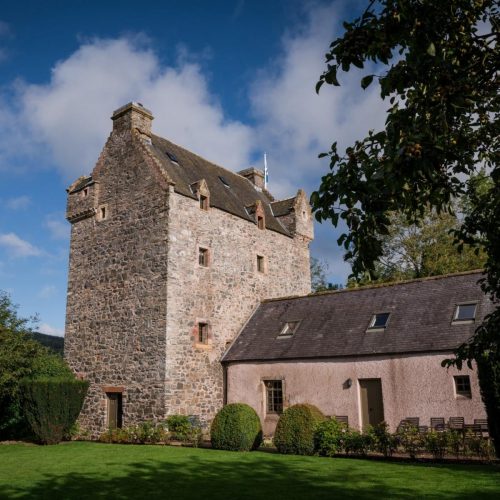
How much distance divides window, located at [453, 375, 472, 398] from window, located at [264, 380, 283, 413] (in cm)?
690

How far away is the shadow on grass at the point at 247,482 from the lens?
9539 mm

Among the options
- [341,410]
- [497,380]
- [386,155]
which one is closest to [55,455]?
[341,410]

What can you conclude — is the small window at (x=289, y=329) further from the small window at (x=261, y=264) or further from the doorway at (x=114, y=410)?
the doorway at (x=114, y=410)

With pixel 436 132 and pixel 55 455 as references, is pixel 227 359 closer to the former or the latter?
pixel 55 455

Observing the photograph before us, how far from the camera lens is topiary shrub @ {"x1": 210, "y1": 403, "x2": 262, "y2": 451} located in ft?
52.7

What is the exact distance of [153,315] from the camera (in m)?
21.2

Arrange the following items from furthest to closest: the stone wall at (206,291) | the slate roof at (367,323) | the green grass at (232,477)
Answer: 1. the stone wall at (206,291)
2. the slate roof at (367,323)
3. the green grass at (232,477)

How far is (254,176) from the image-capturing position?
3256 cm

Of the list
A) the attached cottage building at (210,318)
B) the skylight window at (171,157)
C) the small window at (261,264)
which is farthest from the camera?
the small window at (261,264)

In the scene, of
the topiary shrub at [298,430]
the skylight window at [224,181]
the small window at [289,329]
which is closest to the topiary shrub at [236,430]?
the topiary shrub at [298,430]

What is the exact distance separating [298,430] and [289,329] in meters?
7.41

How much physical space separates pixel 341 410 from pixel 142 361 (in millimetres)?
8239

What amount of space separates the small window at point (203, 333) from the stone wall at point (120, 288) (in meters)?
2.21

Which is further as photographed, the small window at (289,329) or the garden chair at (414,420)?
the small window at (289,329)
